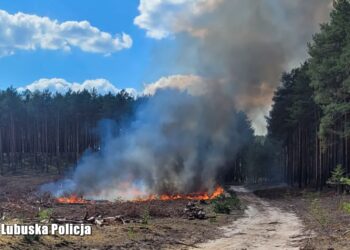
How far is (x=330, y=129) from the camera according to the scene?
35.7 m

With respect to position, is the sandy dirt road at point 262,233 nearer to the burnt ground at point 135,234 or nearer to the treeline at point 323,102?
the burnt ground at point 135,234

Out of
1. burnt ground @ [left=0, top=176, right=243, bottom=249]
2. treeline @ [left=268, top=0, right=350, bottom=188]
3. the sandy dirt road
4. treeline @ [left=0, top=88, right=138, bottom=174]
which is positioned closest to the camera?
burnt ground @ [left=0, top=176, right=243, bottom=249]

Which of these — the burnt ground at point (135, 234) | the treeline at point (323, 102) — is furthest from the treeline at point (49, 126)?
the burnt ground at point (135, 234)

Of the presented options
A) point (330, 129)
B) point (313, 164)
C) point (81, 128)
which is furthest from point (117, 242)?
point (81, 128)

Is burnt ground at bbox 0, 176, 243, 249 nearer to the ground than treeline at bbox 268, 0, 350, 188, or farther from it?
nearer to the ground

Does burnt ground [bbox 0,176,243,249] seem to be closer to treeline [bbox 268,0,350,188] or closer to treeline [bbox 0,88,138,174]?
treeline [bbox 268,0,350,188]

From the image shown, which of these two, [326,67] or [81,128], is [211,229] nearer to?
[326,67]

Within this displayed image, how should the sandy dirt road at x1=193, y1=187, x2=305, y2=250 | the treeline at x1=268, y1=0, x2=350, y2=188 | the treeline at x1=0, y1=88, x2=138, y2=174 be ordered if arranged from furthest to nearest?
the treeline at x1=0, y1=88, x2=138, y2=174 → the treeline at x1=268, y1=0, x2=350, y2=188 → the sandy dirt road at x1=193, y1=187, x2=305, y2=250

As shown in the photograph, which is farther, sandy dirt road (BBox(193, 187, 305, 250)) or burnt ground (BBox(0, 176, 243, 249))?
sandy dirt road (BBox(193, 187, 305, 250))

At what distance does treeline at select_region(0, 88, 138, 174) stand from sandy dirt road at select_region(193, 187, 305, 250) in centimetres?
5327

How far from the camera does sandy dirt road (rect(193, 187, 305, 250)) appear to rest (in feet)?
51.4

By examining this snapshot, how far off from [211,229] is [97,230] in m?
5.71

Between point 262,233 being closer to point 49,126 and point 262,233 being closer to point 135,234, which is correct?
point 135,234

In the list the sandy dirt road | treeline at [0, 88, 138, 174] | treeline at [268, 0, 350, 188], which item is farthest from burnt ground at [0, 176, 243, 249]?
treeline at [0, 88, 138, 174]
